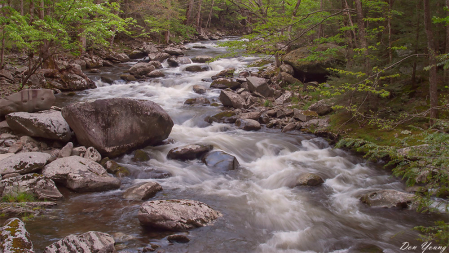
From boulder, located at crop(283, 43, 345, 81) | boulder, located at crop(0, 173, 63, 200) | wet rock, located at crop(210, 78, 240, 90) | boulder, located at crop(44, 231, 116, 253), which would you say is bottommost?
boulder, located at crop(0, 173, 63, 200)

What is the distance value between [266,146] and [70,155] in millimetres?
6470

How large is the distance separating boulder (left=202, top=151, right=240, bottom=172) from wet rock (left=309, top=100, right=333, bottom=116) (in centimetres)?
558

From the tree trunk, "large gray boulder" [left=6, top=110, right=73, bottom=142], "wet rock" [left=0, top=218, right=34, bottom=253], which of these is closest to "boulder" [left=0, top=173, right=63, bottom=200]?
"wet rock" [left=0, top=218, right=34, bottom=253]

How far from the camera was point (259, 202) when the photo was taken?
23.4 feet

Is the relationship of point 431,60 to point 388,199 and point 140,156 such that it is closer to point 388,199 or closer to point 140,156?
point 388,199

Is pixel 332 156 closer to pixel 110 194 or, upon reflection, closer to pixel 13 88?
pixel 110 194

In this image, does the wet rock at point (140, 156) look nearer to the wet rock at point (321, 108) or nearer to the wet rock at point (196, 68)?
the wet rock at point (321, 108)

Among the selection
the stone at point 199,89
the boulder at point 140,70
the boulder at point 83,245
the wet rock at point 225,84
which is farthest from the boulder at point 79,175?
the boulder at point 140,70

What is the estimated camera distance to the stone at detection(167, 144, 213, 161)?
9305 millimetres

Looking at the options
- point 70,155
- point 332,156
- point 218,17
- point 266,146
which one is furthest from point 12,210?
point 218,17

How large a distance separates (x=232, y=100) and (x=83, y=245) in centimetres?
1096

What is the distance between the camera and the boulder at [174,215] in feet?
17.8

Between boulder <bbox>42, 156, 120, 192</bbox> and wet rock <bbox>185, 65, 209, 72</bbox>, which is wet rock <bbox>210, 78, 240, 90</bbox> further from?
boulder <bbox>42, 156, 120, 192</bbox>

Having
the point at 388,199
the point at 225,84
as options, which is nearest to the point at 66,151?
the point at 388,199
